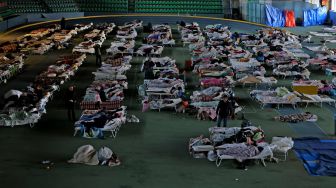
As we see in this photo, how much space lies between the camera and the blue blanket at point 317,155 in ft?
56.1

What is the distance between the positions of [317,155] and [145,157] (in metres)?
5.39

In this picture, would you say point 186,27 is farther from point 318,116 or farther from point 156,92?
point 318,116

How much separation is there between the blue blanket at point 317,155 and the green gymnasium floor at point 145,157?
1.03ft

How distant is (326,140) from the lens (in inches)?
781

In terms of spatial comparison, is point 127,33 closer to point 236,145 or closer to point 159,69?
point 159,69

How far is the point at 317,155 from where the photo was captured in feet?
59.9

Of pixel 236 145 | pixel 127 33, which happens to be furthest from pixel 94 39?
pixel 236 145

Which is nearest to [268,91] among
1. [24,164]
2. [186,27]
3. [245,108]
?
[245,108]

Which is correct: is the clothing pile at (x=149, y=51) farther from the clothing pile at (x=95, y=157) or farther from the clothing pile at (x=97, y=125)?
the clothing pile at (x=95, y=157)

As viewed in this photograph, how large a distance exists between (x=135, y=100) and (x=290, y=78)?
9.13 meters

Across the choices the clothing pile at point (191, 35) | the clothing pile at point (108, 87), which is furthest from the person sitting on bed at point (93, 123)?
the clothing pile at point (191, 35)

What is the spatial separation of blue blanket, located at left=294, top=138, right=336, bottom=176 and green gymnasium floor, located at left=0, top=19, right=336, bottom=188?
31 cm

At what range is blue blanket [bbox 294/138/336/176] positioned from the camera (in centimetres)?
1709

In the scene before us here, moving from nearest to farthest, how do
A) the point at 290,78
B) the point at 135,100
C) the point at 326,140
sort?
the point at 326,140 → the point at 135,100 → the point at 290,78
